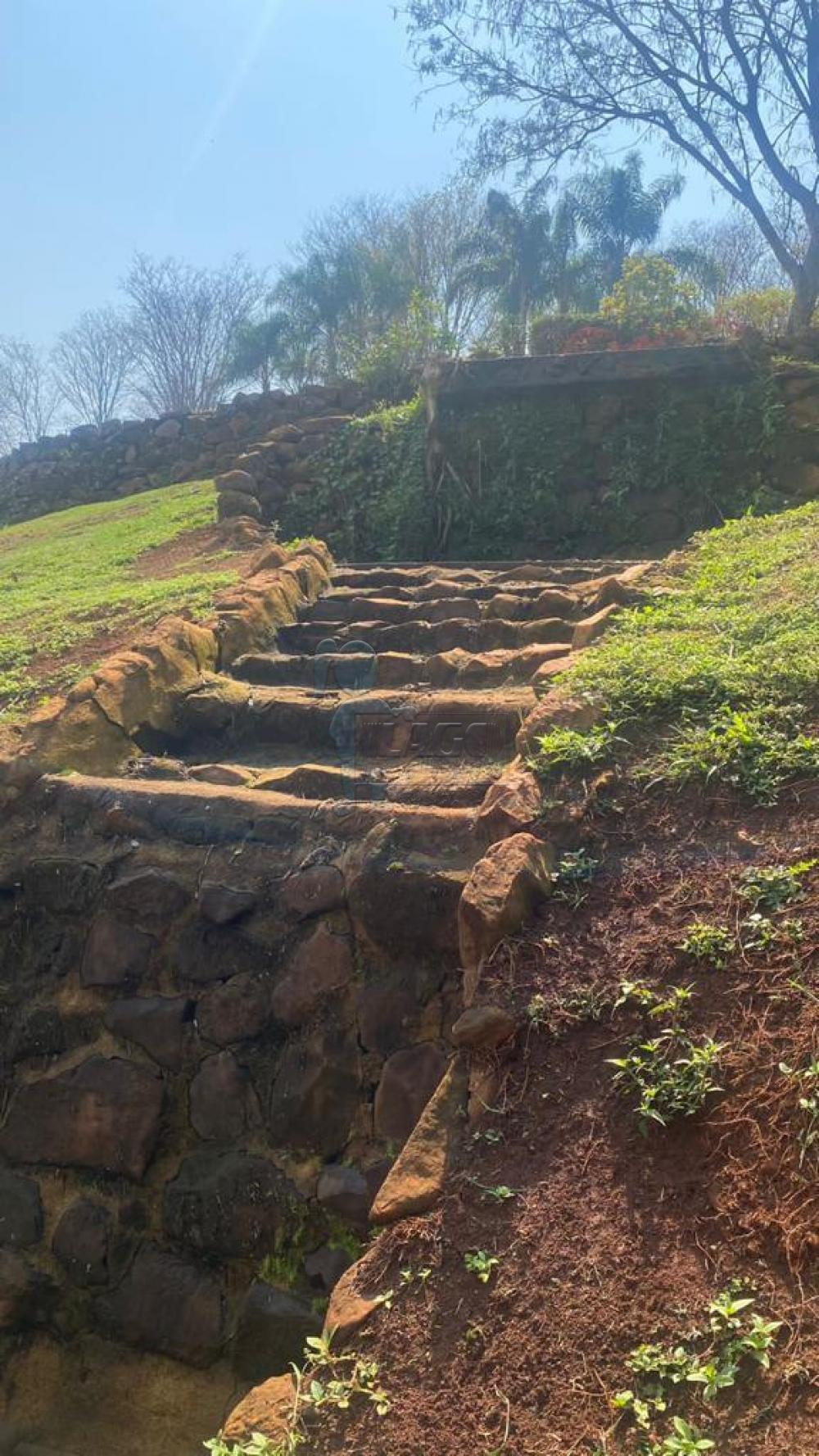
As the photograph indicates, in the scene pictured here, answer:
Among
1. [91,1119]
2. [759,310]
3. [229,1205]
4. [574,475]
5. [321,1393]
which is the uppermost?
[759,310]

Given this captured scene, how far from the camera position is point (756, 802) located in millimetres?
2982

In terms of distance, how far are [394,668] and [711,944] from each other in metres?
2.99

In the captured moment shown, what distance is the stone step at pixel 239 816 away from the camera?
11.8 feet

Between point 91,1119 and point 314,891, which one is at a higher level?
point 314,891

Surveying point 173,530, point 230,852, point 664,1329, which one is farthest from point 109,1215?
point 173,530

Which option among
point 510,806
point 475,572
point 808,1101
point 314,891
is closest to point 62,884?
point 314,891

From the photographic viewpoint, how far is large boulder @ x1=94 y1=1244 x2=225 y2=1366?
3.30m

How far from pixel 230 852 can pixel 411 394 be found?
9.67 metres

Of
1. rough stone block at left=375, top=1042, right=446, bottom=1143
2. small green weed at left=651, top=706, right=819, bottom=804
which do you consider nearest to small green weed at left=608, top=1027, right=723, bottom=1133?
small green weed at left=651, top=706, right=819, bottom=804

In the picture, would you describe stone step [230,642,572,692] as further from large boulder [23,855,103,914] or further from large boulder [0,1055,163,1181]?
large boulder [0,1055,163,1181]

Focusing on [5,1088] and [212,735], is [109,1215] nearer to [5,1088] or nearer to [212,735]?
[5,1088]

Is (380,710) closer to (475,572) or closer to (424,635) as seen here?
(424,635)

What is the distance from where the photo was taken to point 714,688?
354 centimetres

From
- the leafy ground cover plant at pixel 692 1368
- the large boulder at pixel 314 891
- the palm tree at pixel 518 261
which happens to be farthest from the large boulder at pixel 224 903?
the palm tree at pixel 518 261
